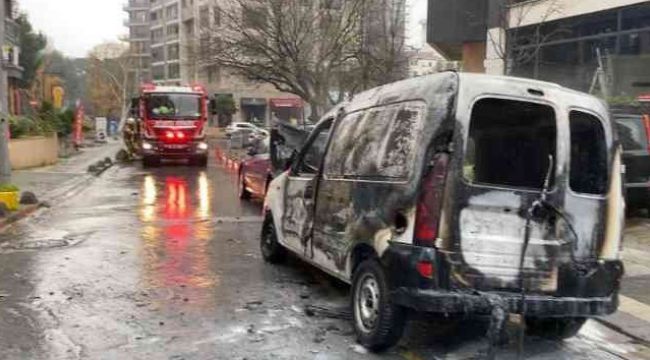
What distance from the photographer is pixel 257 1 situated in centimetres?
3250

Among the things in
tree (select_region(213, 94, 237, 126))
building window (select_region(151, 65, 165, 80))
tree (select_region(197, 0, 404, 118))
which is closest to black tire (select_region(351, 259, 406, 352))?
tree (select_region(197, 0, 404, 118))

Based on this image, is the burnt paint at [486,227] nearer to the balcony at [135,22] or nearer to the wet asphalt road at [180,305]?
the wet asphalt road at [180,305]

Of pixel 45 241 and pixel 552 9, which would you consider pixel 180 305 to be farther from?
pixel 552 9

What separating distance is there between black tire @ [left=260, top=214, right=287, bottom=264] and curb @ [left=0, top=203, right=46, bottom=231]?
508 centimetres

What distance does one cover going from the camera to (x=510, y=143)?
5605 mm

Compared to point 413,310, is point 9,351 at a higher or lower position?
lower

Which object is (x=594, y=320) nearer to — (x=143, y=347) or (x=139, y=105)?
(x=143, y=347)

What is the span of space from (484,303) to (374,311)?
86 cm

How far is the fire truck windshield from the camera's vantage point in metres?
26.0

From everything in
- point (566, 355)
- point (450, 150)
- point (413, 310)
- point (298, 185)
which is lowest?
point (566, 355)

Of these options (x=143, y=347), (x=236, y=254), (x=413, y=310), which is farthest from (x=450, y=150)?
(x=236, y=254)

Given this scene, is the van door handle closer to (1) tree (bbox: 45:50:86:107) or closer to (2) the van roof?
(2) the van roof

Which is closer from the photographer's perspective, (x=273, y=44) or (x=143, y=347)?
(x=143, y=347)

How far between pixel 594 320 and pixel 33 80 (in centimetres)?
6183
